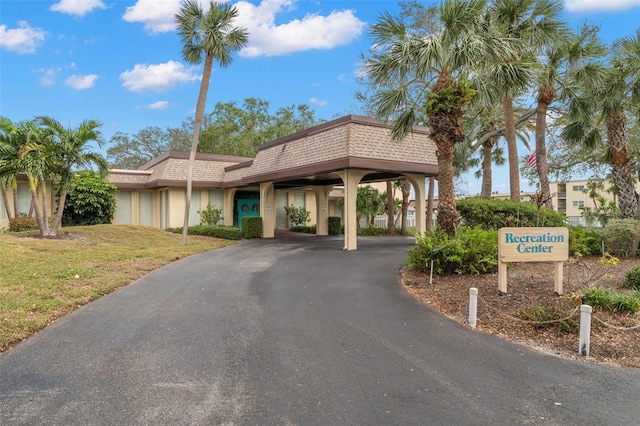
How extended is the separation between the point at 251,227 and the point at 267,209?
139 centimetres

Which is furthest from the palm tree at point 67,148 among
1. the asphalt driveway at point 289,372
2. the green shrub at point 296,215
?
the green shrub at point 296,215

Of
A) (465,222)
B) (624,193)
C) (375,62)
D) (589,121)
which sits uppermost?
(375,62)

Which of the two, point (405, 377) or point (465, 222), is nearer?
point (405, 377)

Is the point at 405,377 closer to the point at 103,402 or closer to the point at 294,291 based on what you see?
the point at 103,402

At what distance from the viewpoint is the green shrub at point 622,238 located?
1116 centimetres

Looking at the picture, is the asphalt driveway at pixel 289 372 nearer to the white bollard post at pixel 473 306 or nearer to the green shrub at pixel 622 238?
the white bollard post at pixel 473 306

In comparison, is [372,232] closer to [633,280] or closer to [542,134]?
[542,134]

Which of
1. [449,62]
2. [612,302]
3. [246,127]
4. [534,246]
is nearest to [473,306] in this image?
[534,246]

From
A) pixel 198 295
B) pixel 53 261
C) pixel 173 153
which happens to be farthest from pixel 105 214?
pixel 198 295

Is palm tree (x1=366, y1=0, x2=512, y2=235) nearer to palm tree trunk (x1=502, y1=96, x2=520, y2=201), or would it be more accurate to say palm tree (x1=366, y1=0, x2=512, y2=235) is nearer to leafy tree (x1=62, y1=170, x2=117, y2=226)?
palm tree trunk (x1=502, y1=96, x2=520, y2=201)

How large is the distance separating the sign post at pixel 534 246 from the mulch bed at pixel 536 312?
63cm

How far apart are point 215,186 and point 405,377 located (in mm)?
21095

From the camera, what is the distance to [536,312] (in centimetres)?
588

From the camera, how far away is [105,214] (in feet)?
73.1
